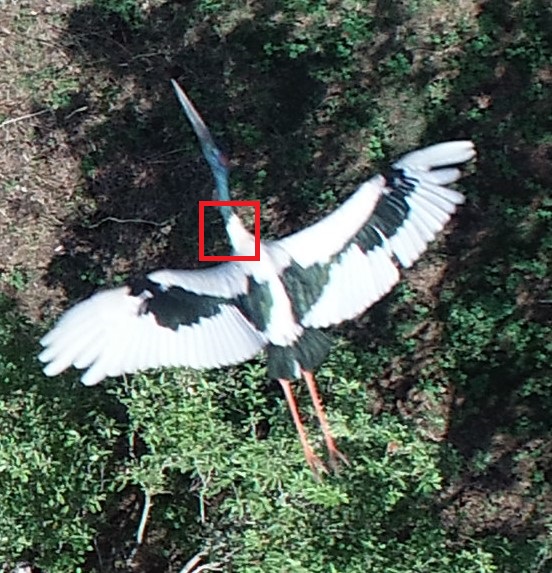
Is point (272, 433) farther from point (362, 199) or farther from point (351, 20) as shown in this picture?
point (351, 20)

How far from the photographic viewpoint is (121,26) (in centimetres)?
604

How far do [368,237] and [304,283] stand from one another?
0.27 meters

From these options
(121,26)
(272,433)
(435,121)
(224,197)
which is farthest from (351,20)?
(272,433)

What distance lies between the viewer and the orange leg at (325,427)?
4.35 metres

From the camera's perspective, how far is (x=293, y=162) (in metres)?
5.87

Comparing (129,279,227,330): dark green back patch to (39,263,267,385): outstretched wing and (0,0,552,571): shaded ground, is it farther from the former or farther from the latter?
(0,0,552,571): shaded ground

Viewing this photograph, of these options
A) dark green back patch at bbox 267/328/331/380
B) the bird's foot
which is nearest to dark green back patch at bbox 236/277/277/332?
dark green back patch at bbox 267/328/331/380

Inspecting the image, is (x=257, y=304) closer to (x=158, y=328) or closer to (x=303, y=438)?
(x=158, y=328)

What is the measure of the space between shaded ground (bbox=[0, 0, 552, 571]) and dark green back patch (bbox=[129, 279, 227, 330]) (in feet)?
5.16

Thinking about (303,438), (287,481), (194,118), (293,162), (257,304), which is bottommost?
(287,481)

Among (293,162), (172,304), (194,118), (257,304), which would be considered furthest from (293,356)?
(293,162)

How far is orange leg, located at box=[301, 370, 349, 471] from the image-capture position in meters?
4.35

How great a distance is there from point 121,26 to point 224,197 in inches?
66.4

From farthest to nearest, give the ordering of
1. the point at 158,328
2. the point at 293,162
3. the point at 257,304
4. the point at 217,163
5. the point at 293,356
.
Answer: the point at 293,162, the point at 217,163, the point at 293,356, the point at 257,304, the point at 158,328
